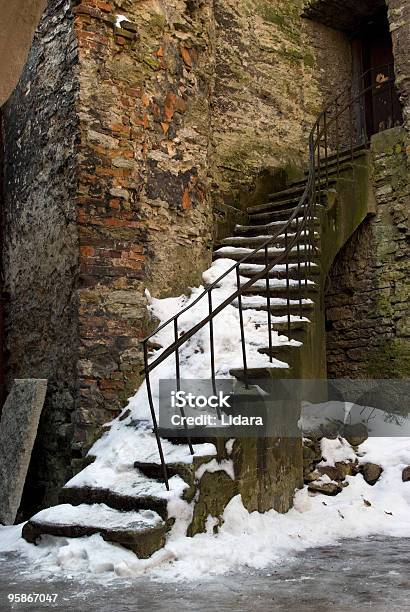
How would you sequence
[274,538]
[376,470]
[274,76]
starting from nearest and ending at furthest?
[274,538]
[376,470]
[274,76]

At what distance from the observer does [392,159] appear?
7.56 meters

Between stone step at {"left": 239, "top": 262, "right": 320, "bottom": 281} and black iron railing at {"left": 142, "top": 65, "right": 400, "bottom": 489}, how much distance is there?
0.06ft

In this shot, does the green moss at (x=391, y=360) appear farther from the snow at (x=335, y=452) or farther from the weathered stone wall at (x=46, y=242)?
the weathered stone wall at (x=46, y=242)

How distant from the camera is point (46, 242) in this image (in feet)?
19.9

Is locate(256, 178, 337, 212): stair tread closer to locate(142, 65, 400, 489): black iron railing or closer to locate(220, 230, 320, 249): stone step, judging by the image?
locate(142, 65, 400, 489): black iron railing

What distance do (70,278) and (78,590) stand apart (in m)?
2.96

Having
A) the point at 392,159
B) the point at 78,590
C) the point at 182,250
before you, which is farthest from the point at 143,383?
the point at 392,159

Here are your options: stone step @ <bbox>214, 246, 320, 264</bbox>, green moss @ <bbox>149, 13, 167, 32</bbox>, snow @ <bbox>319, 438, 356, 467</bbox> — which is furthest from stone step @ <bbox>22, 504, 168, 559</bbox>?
green moss @ <bbox>149, 13, 167, 32</bbox>

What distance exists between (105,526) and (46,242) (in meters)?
3.07

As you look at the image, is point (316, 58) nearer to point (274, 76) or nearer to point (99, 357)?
point (274, 76)

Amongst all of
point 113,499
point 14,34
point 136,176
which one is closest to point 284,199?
point 136,176

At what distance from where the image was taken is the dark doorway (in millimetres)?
9383

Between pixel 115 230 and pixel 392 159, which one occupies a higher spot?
pixel 392 159

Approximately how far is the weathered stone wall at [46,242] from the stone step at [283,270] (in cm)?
184
